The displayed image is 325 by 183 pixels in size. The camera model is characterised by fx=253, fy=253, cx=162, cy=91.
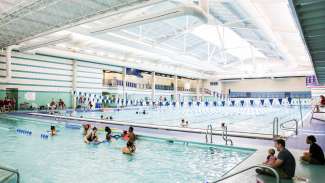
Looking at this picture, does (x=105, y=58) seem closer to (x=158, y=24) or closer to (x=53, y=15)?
(x=158, y=24)

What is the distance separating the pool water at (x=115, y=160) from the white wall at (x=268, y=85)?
1589 inches

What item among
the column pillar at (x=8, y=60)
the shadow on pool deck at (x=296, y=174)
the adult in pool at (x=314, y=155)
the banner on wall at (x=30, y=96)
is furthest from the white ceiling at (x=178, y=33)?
the shadow on pool deck at (x=296, y=174)

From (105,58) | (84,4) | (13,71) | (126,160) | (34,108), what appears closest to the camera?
(126,160)

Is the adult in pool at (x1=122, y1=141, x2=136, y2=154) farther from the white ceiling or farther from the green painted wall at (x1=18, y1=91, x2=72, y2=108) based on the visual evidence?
the green painted wall at (x1=18, y1=91, x2=72, y2=108)

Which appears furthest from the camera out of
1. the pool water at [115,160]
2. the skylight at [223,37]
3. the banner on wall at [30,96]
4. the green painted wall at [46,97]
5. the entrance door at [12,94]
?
the skylight at [223,37]

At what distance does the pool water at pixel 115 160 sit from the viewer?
5512 mm

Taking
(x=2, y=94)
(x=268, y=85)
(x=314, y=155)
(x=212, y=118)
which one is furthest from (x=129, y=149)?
(x=268, y=85)

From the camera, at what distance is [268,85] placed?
148 feet

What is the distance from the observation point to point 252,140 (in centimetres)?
861

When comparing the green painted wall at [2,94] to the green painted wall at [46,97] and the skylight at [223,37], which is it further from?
the skylight at [223,37]

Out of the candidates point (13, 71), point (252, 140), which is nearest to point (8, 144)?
point (252, 140)

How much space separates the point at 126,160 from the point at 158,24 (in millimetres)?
17166

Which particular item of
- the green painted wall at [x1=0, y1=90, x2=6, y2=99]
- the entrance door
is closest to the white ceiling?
the entrance door

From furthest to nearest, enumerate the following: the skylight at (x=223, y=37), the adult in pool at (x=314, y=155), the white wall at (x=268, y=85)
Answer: the white wall at (x=268, y=85) → the skylight at (x=223, y=37) → the adult in pool at (x=314, y=155)
